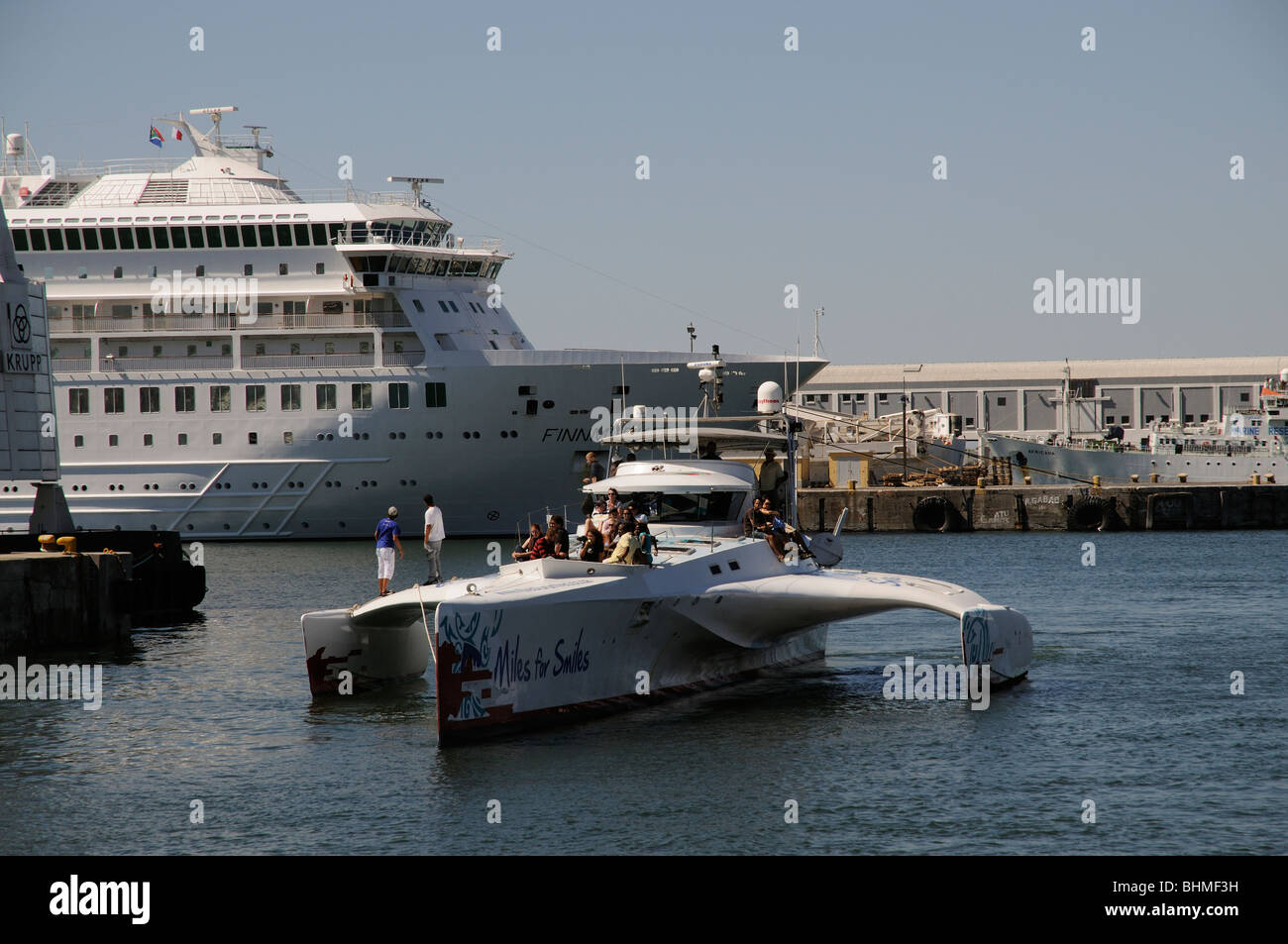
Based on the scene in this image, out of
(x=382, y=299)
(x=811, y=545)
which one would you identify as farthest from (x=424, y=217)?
(x=811, y=545)

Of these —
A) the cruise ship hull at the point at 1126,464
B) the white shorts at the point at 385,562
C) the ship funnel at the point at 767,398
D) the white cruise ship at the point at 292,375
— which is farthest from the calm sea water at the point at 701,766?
the cruise ship hull at the point at 1126,464

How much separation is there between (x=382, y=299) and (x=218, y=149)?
32.0 ft

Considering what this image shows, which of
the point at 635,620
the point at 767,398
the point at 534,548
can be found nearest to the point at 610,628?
the point at 635,620

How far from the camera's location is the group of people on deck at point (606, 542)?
17422 mm

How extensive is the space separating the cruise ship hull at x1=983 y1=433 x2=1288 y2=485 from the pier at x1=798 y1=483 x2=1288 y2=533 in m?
5.19

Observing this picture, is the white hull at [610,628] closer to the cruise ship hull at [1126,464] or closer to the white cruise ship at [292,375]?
the white cruise ship at [292,375]

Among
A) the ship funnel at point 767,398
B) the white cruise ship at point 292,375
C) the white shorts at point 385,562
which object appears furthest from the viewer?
the white cruise ship at point 292,375

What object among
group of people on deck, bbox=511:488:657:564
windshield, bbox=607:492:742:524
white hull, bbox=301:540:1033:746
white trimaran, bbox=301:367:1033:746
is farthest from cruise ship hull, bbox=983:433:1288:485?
group of people on deck, bbox=511:488:657:564

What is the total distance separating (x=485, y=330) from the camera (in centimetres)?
5275

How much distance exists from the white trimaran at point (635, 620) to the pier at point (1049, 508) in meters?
39.9

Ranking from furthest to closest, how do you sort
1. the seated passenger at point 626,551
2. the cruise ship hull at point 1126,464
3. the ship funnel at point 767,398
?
the cruise ship hull at point 1126,464, the ship funnel at point 767,398, the seated passenger at point 626,551

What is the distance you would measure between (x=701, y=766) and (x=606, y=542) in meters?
4.36

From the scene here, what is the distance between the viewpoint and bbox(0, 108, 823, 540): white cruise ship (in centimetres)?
4938

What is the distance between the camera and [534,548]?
18.5 meters
